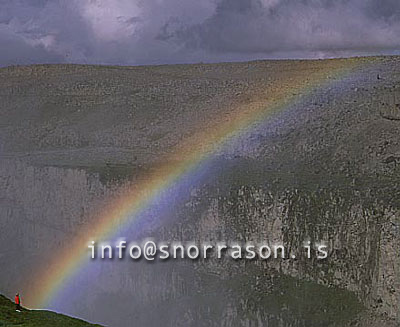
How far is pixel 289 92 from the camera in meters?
34.5

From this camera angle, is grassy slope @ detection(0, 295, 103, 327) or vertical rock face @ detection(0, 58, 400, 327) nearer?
grassy slope @ detection(0, 295, 103, 327)

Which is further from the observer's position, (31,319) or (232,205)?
(232,205)

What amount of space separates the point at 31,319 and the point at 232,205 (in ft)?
41.8

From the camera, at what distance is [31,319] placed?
39.8 ft

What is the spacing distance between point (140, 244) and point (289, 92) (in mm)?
12628

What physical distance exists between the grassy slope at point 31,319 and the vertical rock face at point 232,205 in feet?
33.1

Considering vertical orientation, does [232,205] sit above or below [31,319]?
above

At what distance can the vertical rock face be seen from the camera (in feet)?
66.9

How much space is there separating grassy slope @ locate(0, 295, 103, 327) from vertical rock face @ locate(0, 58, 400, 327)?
10.1 metres

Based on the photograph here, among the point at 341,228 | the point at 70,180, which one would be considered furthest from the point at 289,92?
the point at 341,228

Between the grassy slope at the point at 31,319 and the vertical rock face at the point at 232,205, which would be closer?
the grassy slope at the point at 31,319

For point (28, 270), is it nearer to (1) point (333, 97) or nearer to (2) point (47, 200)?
(2) point (47, 200)

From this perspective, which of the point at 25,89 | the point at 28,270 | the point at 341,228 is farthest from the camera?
the point at 25,89

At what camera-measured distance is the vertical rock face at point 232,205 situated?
66.9 feet
